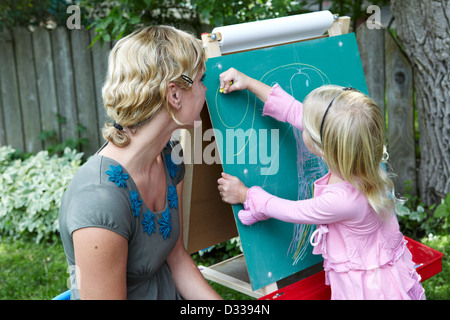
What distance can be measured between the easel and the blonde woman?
36 centimetres

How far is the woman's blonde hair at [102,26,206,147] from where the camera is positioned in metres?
1.80

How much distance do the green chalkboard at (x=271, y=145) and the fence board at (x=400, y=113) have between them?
1893 mm

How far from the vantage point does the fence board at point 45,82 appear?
5.54 meters

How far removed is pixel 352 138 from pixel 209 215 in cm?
100

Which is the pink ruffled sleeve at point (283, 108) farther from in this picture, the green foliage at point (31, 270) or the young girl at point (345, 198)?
the green foliage at point (31, 270)

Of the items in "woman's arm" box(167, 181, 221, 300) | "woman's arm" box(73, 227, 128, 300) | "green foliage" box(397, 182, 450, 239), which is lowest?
"green foliage" box(397, 182, 450, 239)

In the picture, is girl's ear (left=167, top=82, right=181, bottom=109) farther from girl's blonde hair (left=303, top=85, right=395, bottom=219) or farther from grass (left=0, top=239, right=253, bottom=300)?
grass (left=0, top=239, right=253, bottom=300)

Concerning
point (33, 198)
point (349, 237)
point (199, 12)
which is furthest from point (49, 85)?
point (349, 237)

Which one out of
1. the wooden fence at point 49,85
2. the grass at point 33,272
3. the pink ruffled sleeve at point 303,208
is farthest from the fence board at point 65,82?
the pink ruffled sleeve at point 303,208

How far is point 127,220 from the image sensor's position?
5.80 feet

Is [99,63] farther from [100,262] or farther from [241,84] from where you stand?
[100,262]

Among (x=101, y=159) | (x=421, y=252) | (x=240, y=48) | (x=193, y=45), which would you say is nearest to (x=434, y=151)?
(x=421, y=252)

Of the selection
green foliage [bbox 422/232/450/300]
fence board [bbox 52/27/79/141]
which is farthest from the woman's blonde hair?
fence board [bbox 52/27/79/141]

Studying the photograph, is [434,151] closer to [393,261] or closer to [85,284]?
[393,261]
